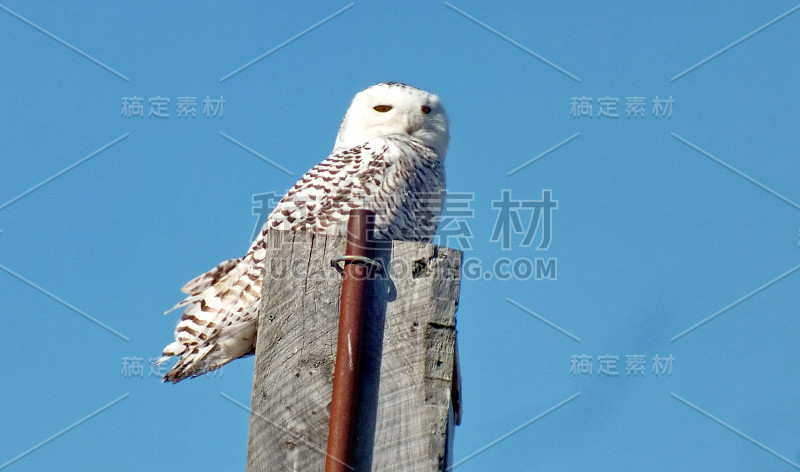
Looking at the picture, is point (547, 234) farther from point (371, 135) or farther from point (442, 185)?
point (371, 135)

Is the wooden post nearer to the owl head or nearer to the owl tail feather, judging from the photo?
the owl tail feather

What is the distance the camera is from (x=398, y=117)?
6203mm

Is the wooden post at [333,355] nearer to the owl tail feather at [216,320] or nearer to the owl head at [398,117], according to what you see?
the owl tail feather at [216,320]

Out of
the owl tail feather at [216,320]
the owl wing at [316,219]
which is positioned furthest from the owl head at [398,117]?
the owl tail feather at [216,320]

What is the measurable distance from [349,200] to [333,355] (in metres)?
2.90

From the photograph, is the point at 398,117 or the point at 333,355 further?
the point at 398,117

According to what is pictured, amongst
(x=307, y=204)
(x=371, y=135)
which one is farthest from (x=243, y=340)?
(x=371, y=135)

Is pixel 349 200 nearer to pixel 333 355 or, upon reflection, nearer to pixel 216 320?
pixel 216 320

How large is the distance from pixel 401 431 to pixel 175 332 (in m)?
2.43

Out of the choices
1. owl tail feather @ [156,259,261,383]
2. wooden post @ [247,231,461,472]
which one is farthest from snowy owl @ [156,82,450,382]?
wooden post @ [247,231,461,472]

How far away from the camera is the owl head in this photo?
619cm

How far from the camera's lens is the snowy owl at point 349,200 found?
4.12 m

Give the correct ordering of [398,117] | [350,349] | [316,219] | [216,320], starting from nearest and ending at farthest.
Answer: [350,349], [216,320], [316,219], [398,117]

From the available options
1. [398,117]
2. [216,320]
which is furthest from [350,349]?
[398,117]
